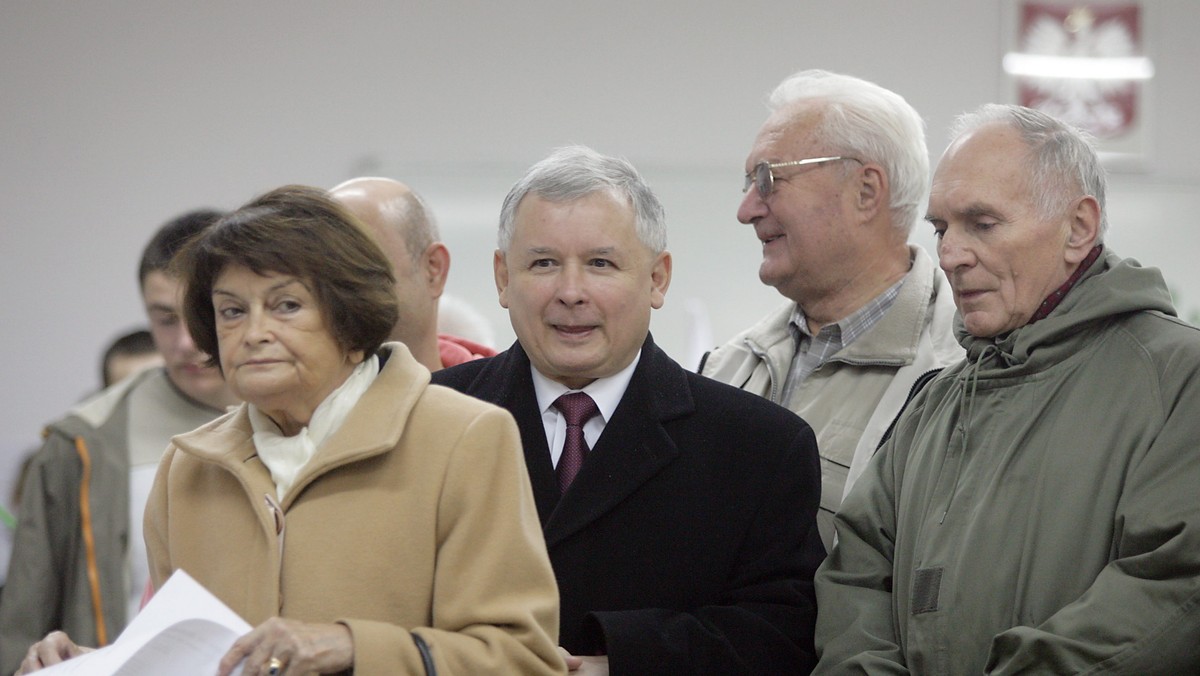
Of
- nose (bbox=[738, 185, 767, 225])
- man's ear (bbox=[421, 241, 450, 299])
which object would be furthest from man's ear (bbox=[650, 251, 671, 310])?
man's ear (bbox=[421, 241, 450, 299])

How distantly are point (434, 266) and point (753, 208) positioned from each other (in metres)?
0.65

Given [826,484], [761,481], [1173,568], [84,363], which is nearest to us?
[1173,568]

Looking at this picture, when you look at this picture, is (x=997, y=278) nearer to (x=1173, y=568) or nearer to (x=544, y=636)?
(x=1173, y=568)

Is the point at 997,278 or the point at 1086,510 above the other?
the point at 997,278

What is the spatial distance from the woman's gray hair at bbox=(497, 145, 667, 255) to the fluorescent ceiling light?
411cm

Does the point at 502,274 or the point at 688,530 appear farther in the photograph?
the point at 502,274

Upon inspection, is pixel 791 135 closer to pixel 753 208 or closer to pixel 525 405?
pixel 753 208

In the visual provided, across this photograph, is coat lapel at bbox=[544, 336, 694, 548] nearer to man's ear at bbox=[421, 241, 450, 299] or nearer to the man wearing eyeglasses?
the man wearing eyeglasses

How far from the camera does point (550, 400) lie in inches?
80.1

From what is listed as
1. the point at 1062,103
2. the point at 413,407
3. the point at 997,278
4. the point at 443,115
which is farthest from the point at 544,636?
the point at 1062,103

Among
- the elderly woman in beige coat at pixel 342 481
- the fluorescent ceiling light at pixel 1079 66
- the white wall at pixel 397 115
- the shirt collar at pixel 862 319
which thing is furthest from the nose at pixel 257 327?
the fluorescent ceiling light at pixel 1079 66

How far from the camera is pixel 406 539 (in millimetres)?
1526

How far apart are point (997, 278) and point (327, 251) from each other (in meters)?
0.97

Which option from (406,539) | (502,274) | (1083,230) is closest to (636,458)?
(502,274)
